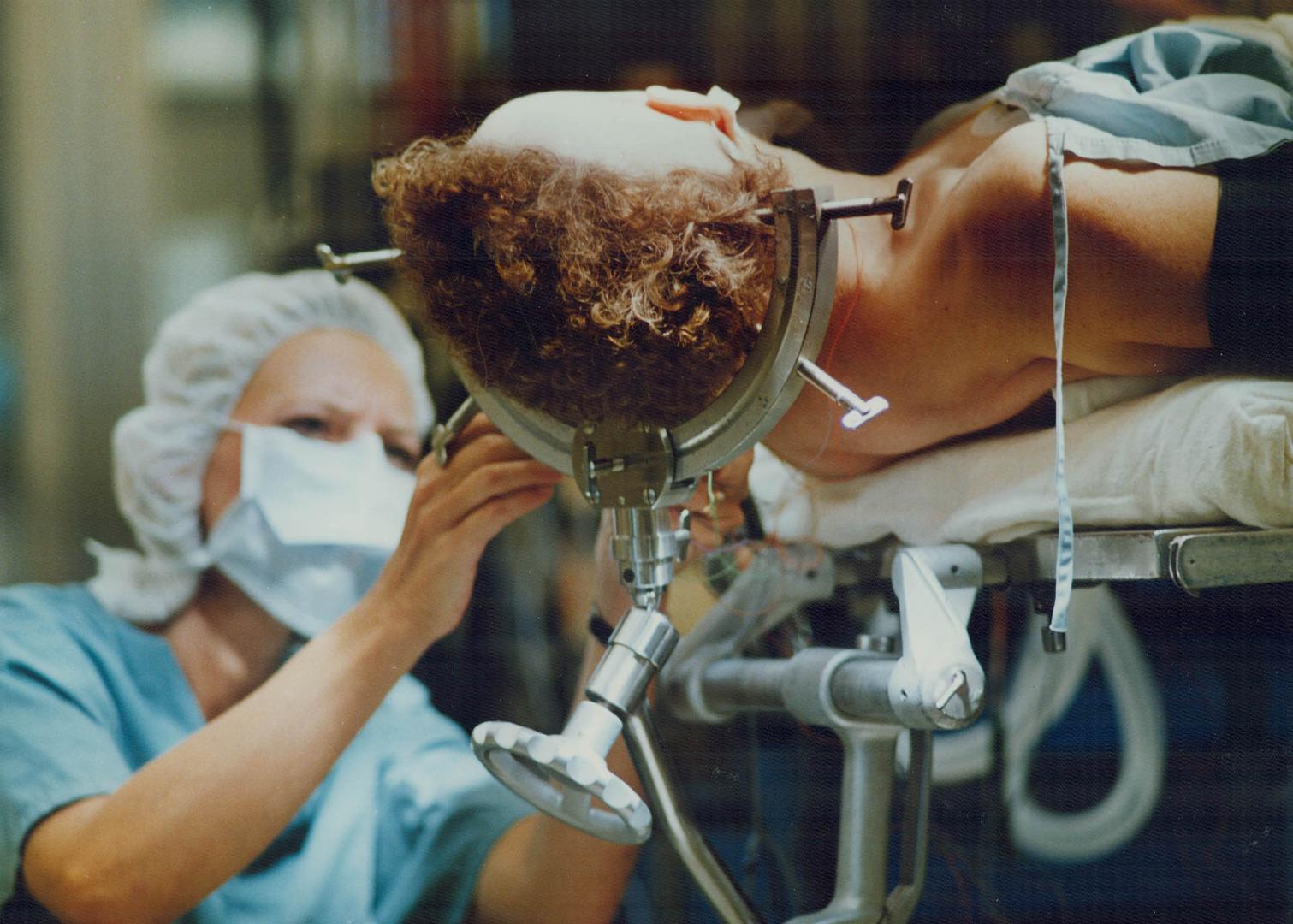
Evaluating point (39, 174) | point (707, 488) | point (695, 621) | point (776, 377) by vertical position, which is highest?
point (39, 174)

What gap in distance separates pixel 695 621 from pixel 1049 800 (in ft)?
1.52

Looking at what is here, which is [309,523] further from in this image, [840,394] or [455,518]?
[840,394]

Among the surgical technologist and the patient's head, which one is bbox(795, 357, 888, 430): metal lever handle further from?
the surgical technologist

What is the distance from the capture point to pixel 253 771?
101 centimetres

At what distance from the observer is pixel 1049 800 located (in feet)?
3.82

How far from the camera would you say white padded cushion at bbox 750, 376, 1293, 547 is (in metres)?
0.72

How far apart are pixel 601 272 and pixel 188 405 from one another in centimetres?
57

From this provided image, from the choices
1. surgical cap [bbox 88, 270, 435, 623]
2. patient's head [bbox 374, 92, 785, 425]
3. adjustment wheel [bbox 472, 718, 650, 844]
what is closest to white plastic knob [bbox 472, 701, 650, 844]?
adjustment wheel [bbox 472, 718, 650, 844]

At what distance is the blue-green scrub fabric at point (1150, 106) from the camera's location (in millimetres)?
761

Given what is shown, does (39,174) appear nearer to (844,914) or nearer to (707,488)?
(707,488)

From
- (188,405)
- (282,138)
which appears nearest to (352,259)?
(282,138)

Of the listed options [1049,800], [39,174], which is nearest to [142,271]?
[39,174]

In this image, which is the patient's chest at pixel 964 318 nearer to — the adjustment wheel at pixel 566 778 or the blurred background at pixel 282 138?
the blurred background at pixel 282 138

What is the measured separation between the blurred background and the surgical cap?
0.06ft
